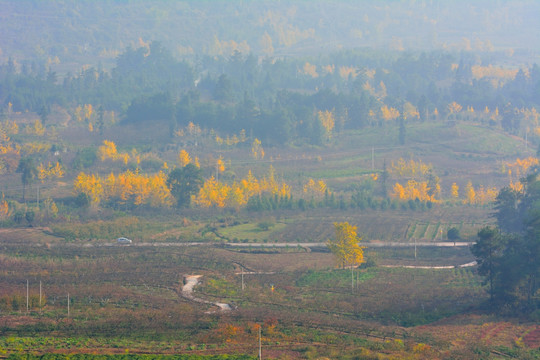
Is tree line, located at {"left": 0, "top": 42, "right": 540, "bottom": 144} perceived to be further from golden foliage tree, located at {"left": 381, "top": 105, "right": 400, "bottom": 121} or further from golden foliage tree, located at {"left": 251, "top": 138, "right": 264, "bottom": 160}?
golden foliage tree, located at {"left": 251, "top": 138, "right": 264, "bottom": 160}

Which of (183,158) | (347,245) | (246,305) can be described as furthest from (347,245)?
(183,158)

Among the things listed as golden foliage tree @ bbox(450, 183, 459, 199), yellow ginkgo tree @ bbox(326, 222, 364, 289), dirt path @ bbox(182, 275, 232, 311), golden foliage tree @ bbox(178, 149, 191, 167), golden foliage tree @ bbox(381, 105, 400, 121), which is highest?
golden foliage tree @ bbox(381, 105, 400, 121)

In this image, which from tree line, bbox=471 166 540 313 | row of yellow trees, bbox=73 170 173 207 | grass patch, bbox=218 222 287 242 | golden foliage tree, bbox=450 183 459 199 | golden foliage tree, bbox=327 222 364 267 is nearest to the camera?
tree line, bbox=471 166 540 313

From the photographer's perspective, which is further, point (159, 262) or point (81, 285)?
point (159, 262)

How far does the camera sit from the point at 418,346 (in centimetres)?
3928

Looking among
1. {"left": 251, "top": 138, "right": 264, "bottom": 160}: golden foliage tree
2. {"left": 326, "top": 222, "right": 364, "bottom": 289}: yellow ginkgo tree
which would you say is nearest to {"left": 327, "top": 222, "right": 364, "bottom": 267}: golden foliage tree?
{"left": 326, "top": 222, "right": 364, "bottom": 289}: yellow ginkgo tree

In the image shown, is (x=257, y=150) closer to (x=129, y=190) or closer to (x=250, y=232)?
(x=129, y=190)

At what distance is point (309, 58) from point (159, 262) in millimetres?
125232

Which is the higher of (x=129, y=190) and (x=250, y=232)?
(x=129, y=190)

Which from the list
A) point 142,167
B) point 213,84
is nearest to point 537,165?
point 142,167

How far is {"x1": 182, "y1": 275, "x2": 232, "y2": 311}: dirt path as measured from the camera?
4978 centimetres

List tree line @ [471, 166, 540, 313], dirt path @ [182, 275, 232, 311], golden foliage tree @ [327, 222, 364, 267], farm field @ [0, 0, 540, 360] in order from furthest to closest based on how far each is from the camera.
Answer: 1. golden foliage tree @ [327, 222, 364, 267]
2. dirt path @ [182, 275, 232, 311]
3. tree line @ [471, 166, 540, 313]
4. farm field @ [0, 0, 540, 360]

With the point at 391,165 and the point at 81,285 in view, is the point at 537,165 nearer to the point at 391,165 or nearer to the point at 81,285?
the point at 391,165

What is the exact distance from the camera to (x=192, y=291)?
179 ft
